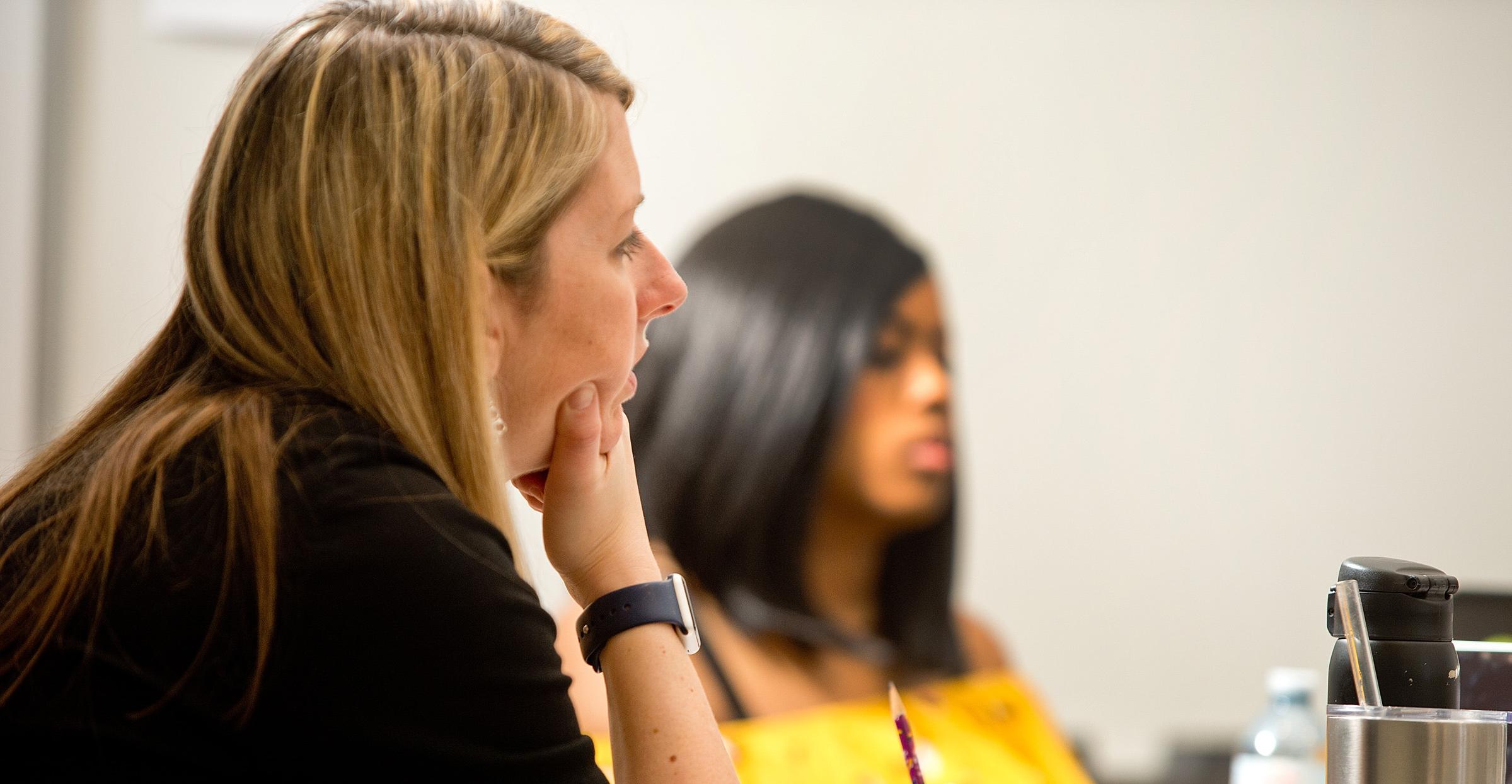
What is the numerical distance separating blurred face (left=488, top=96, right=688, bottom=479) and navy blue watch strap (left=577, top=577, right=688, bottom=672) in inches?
4.9

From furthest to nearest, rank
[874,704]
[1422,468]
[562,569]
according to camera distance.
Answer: [1422,468] → [874,704] → [562,569]

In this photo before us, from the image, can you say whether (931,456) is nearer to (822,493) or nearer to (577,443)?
(822,493)

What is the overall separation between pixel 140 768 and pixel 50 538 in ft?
0.43

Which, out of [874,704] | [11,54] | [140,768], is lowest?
[874,704]

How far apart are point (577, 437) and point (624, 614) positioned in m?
0.14

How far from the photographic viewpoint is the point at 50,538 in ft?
2.10

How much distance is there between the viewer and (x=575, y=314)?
2.82ft

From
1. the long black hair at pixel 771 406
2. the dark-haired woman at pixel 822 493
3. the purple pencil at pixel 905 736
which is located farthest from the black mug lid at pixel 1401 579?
the long black hair at pixel 771 406

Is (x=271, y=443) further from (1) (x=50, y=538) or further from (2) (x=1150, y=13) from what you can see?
(2) (x=1150, y=13)

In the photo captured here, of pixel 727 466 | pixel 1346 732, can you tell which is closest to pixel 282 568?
pixel 1346 732

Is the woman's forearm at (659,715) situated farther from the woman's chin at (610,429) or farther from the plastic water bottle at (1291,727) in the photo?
the plastic water bottle at (1291,727)

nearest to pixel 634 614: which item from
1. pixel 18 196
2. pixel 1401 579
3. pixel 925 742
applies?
pixel 1401 579

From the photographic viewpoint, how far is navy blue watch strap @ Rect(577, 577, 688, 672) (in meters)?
0.84

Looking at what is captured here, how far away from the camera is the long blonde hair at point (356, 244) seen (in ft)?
2.40
